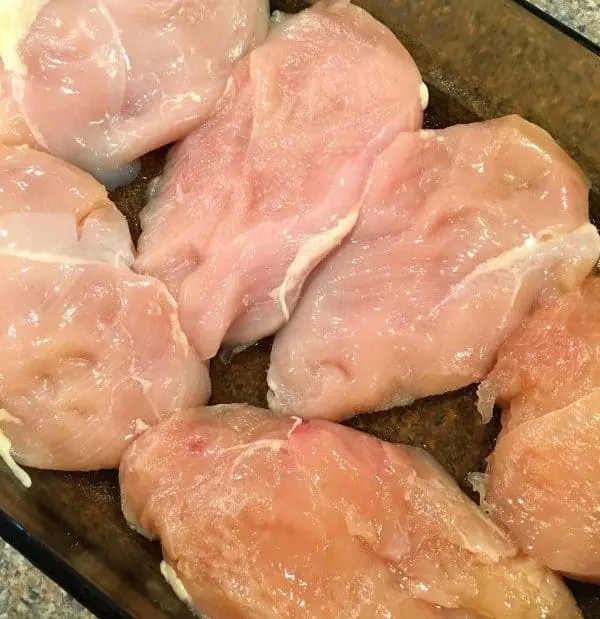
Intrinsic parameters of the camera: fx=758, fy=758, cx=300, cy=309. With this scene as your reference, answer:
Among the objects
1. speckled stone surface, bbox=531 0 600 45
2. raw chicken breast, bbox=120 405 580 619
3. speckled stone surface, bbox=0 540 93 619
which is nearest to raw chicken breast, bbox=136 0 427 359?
raw chicken breast, bbox=120 405 580 619

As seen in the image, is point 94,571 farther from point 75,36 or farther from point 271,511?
point 75,36

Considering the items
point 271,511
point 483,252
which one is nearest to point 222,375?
point 271,511

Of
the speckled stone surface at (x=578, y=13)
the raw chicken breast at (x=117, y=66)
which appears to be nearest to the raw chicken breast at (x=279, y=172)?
the raw chicken breast at (x=117, y=66)

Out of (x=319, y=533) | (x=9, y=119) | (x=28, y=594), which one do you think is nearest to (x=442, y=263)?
(x=319, y=533)

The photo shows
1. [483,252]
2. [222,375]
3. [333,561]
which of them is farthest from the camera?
[222,375]

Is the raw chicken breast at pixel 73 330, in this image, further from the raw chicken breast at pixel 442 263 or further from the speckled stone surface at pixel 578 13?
the speckled stone surface at pixel 578 13

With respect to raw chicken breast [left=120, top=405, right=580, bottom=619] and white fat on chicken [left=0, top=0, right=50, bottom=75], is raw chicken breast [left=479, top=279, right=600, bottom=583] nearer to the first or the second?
raw chicken breast [left=120, top=405, right=580, bottom=619]
